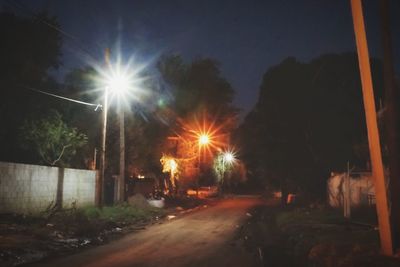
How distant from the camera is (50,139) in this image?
21.4m

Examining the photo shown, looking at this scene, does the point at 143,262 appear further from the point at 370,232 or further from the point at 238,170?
the point at 238,170

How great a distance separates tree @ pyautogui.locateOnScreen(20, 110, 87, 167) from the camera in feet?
69.6

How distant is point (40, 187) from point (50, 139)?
3.62 m

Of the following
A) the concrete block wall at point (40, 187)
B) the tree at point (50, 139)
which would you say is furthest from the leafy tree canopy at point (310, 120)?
the tree at point (50, 139)

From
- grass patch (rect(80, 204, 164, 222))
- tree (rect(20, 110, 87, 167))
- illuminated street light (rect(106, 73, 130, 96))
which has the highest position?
illuminated street light (rect(106, 73, 130, 96))

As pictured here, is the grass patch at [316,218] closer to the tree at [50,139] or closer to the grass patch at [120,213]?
the grass patch at [120,213]

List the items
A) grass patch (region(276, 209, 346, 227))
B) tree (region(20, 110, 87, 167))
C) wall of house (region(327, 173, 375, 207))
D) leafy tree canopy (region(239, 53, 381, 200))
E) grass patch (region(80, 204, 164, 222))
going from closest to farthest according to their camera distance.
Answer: grass patch (region(276, 209, 346, 227)), wall of house (region(327, 173, 375, 207)), grass patch (region(80, 204, 164, 222)), tree (region(20, 110, 87, 167)), leafy tree canopy (region(239, 53, 381, 200))

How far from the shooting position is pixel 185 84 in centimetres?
5894

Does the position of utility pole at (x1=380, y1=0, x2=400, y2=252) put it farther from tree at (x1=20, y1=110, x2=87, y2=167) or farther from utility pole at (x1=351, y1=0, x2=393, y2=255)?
tree at (x1=20, y1=110, x2=87, y2=167)

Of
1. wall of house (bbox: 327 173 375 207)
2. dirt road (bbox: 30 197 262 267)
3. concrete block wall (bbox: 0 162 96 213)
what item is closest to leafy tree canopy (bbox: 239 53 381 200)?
wall of house (bbox: 327 173 375 207)

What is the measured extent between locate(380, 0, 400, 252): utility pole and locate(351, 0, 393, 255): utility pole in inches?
19.0

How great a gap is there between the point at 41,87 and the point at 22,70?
2647mm

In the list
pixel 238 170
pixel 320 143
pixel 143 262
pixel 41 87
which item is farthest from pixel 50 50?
pixel 238 170

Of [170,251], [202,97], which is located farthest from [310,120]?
[202,97]
